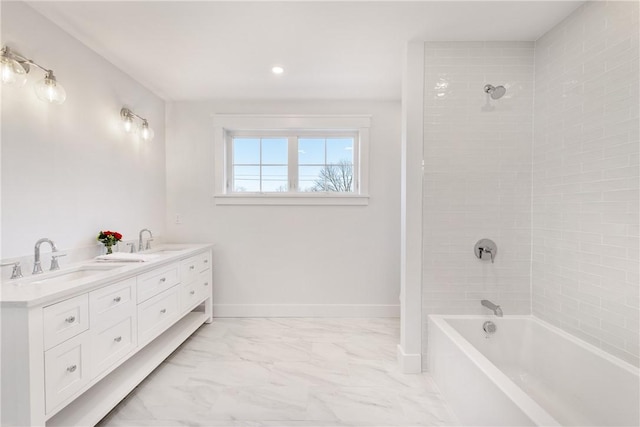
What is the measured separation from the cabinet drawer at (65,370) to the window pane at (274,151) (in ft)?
7.50

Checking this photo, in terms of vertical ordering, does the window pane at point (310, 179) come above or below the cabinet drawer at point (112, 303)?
above

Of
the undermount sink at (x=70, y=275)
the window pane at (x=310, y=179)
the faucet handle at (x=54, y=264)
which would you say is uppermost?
the window pane at (x=310, y=179)

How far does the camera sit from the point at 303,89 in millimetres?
2914

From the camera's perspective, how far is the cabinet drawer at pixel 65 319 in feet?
4.23

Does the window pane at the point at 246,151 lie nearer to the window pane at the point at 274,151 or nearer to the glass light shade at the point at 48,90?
the window pane at the point at 274,151

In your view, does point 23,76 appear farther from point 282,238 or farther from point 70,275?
point 282,238

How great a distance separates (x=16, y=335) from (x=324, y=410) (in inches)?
59.7

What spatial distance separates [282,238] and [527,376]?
91.0 inches

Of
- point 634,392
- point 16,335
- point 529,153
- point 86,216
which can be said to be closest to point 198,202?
point 86,216

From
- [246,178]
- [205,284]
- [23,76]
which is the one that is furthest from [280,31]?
[205,284]

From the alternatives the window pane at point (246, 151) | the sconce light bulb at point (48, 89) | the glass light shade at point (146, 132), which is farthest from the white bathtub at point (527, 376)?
the glass light shade at point (146, 132)

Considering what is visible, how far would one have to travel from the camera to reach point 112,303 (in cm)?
168

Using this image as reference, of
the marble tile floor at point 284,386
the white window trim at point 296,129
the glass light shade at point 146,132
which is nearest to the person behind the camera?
the marble tile floor at point 284,386

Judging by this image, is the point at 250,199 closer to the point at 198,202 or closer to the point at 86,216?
the point at 198,202
